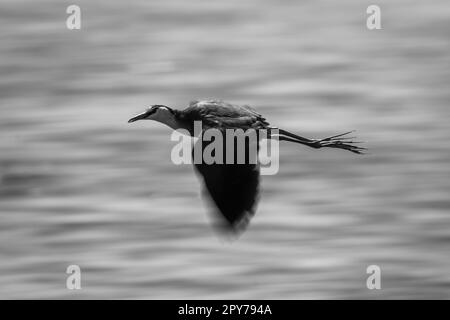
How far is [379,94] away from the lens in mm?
10297

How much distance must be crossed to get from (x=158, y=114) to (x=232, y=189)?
1.15m

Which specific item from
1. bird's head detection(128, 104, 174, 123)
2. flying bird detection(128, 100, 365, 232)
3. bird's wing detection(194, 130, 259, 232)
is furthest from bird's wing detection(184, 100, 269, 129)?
bird's head detection(128, 104, 174, 123)

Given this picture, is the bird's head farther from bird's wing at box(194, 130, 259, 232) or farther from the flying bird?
bird's wing at box(194, 130, 259, 232)

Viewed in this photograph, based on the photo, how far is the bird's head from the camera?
652 cm

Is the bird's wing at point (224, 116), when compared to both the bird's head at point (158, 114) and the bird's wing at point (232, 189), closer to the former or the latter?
the bird's wing at point (232, 189)

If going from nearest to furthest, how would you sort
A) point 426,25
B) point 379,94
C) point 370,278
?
point 370,278 < point 379,94 < point 426,25

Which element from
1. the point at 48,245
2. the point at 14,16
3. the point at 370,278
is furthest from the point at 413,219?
the point at 14,16

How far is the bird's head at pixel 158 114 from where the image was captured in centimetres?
652

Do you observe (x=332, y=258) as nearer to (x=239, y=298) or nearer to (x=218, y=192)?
(x=239, y=298)

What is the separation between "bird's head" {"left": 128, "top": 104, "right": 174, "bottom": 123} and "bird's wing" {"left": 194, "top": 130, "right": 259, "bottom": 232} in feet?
2.70

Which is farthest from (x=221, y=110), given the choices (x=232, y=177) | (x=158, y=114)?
(x=158, y=114)

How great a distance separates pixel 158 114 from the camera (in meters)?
6.67

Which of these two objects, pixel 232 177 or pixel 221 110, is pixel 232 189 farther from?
pixel 221 110

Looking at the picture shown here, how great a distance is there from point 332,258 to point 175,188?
49.1 inches
